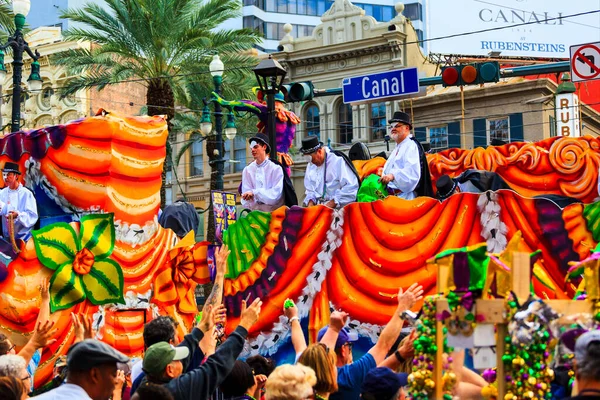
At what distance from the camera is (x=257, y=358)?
7594mm

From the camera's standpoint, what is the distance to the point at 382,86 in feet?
48.6

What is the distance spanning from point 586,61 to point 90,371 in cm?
1280

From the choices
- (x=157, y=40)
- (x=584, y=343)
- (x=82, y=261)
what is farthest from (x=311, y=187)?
(x=157, y=40)

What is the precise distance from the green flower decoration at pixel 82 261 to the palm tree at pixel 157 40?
12.1 meters

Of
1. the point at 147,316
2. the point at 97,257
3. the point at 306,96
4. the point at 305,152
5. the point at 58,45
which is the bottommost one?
the point at 147,316

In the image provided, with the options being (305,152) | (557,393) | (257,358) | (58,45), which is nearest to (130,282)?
(305,152)

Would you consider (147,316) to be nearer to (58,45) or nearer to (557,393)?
(557,393)

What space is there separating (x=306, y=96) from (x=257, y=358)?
30.8 ft

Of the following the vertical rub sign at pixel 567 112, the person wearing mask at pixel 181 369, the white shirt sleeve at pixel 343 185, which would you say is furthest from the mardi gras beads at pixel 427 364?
the vertical rub sign at pixel 567 112

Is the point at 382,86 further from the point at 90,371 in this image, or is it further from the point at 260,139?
the point at 90,371

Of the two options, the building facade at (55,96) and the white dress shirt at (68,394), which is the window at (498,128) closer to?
the building facade at (55,96)

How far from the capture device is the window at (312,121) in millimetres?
38344

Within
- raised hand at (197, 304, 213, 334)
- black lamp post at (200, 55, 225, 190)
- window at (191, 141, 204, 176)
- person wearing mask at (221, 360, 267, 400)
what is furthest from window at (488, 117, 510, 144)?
person wearing mask at (221, 360, 267, 400)

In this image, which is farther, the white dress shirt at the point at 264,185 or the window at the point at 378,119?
the window at the point at 378,119
